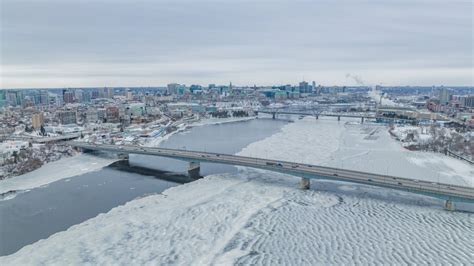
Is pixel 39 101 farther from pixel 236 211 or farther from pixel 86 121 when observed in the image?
pixel 236 211

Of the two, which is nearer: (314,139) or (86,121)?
(314,139)

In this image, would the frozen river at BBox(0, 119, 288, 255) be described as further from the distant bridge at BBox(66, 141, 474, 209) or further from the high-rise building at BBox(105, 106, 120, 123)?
the high-rise building at BBox(105, 106, 120, 123)

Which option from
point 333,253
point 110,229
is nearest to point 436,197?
point 333,253

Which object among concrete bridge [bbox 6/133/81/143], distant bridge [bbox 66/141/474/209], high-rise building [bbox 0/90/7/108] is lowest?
concrete bridge [bbox 6/133/81/143]

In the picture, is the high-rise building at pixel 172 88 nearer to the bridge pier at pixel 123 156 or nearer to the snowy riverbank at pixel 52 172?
the snowy riverbank at pixel 52 172

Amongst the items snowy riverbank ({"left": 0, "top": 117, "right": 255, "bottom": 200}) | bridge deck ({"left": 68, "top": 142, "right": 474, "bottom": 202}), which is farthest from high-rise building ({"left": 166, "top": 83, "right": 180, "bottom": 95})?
bridge deck ({"left": 68, "top": 142, "right": 474, "bottom": 202})
